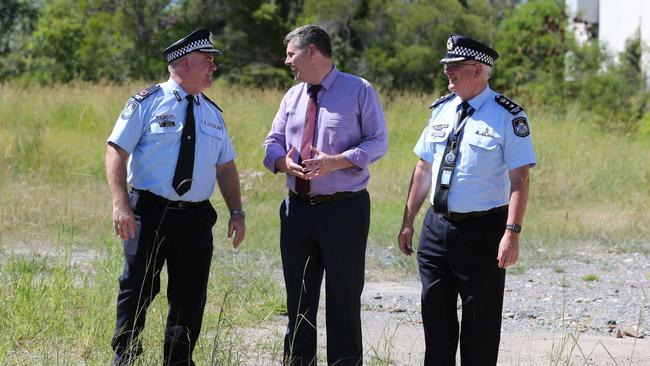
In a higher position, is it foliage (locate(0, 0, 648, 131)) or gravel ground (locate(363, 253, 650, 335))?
foliage (locate(0, 0, 648, 131))

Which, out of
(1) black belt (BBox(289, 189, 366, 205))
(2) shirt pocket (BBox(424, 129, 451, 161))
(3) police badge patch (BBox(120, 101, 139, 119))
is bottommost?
(1) black belt (BBox(289, 189, 366, 205))

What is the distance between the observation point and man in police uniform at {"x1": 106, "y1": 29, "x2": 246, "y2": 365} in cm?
476

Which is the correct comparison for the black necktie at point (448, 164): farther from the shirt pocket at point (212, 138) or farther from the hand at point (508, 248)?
the shirt pocket at point (212, 138)

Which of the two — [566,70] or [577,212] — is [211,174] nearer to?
[577,212]

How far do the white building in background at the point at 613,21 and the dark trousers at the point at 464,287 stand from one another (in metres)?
16.6

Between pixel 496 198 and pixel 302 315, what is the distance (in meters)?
1.14

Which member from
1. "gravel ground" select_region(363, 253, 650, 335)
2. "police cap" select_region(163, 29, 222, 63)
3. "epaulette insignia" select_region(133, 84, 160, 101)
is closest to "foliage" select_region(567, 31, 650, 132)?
"gravel ground" select_region(363, 253, 650, 335)

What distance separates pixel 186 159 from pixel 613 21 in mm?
22032

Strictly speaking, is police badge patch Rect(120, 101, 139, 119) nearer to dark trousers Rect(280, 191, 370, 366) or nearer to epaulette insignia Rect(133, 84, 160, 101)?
epaulette insignia Rect(133, 84, 160, 101)

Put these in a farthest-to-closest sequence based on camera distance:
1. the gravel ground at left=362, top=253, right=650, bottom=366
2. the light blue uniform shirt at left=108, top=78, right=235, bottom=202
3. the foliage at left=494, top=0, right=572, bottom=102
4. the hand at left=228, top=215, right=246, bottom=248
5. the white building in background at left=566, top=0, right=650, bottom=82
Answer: the foliage at left=494, top=0, right=572, bottom=102 → the white building in background at left=566, top=0, right=650, bottom=82 → the gravel ground at left=362, top=253, right=650, bottom=366 → the hand at left=228, top=215, right=246, bottom=248 → the light blue uniform shirt at left=108, top=78, right=235, bottom=202

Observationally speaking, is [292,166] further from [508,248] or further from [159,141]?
[508,248]

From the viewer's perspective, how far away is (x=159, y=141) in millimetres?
4812

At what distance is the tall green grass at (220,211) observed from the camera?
559 centimetres

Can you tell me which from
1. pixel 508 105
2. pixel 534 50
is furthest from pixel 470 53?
pixel 534 50
